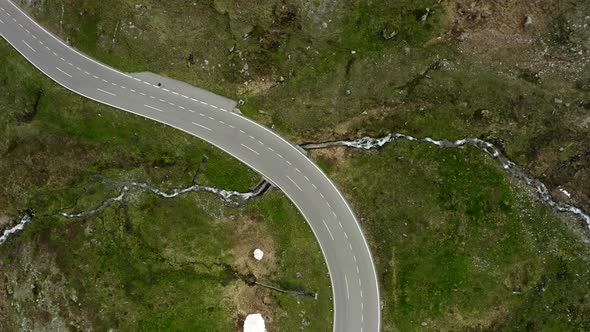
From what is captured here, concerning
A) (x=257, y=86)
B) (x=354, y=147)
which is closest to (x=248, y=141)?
(x=257, y=86)

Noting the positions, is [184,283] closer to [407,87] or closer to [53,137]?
[53,137]

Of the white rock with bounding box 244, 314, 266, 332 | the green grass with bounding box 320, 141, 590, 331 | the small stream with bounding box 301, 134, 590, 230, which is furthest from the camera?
the white rock with bounding box 244, 314, 266, 332

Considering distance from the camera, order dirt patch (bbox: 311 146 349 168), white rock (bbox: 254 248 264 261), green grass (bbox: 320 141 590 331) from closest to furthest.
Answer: green grass (bbox: 320 141 590 331) < white rock (bbox: 254 248 264 261) < dirt patch (bbox: 311 146 349 168)

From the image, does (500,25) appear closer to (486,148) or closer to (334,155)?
(486,148)

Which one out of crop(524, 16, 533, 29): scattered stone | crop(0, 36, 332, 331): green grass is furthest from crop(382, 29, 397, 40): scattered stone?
crop(0, 36, 332, 331): green grass

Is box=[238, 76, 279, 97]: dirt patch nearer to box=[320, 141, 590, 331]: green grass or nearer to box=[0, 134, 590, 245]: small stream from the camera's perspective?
box=[0, 134, 590, 245]: small stream

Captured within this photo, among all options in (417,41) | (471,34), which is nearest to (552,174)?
(471,34)
